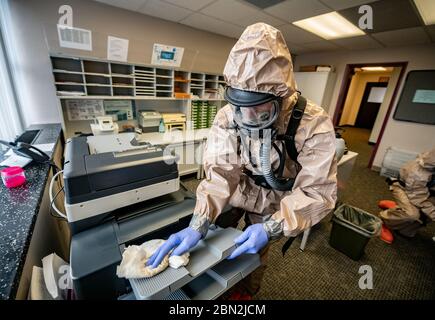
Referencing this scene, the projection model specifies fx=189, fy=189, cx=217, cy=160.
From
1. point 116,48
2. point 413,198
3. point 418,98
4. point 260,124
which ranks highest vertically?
point 116,48

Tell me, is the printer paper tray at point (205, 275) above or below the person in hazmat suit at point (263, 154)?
below

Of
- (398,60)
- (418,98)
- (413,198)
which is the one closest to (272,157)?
(413,198)

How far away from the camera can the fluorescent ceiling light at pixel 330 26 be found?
233 centimetres

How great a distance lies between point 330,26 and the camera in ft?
8.66

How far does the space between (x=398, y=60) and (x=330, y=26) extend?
1727mm

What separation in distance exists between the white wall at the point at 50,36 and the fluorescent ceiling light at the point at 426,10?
257 cm

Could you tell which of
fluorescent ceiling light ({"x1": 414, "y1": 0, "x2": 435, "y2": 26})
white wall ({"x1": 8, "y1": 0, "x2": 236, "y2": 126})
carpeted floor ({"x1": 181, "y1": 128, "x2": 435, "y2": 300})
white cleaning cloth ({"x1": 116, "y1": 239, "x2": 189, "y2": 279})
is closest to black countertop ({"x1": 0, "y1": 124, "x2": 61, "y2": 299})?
white cleaning cloth ({"x1": 116, "y1": 239, "x2": 189, "y2": 279})

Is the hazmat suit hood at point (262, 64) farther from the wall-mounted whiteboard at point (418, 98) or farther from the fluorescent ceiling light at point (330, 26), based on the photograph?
the wall-mounted whiteboard at point (418, 98)

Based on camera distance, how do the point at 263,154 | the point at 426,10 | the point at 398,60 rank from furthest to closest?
the point at 398,60
the point at 426,10
the point at 263,154

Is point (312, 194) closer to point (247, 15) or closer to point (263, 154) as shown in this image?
point (263, 154)

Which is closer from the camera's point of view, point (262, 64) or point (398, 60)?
point (262, 64)

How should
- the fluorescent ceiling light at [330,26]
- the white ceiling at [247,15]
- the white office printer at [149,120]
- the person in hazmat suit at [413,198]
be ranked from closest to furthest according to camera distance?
1. the person in hazmat suit at [413,198]
2. the white ceiling at [247,15]
3. the fluorescent ceiling light at [330,26]
4. the white office printer at [149,120]

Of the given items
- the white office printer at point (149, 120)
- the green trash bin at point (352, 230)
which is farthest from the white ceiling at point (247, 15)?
the green trash bin at point (352, 230)

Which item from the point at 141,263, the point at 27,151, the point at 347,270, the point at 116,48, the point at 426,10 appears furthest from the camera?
the point at 116,48
